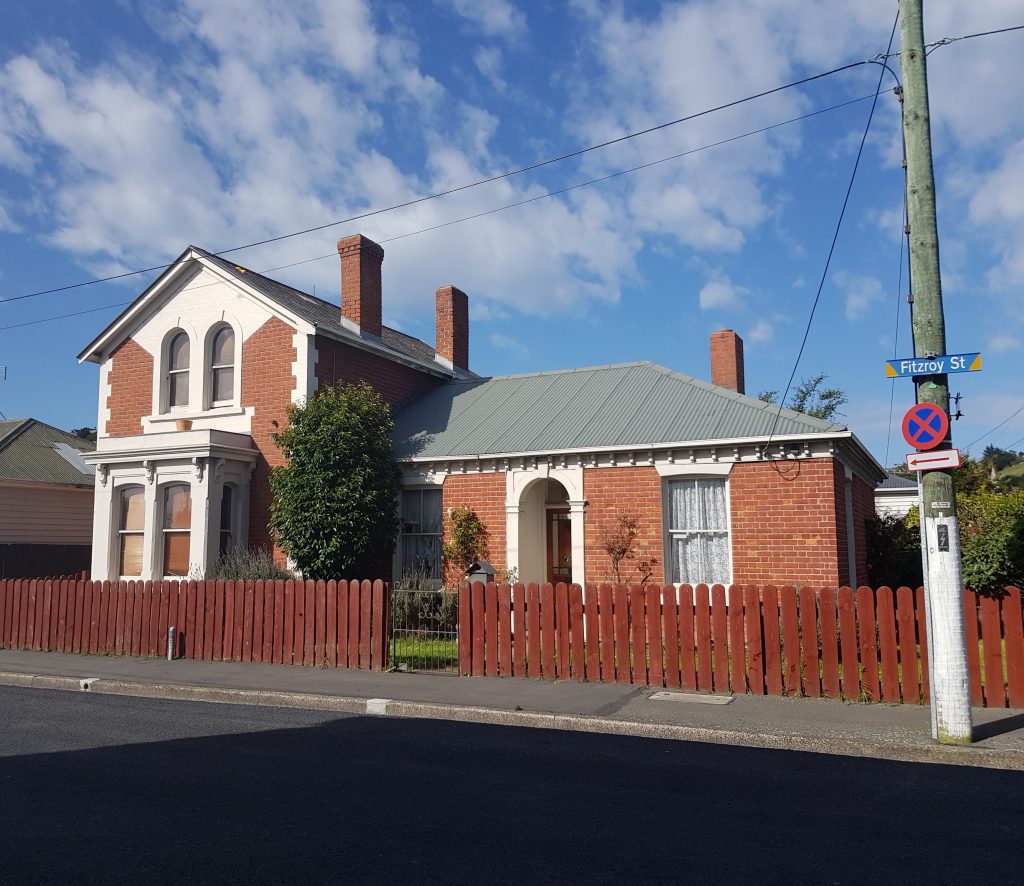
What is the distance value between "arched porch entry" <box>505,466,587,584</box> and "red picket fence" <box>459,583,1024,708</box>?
378cm

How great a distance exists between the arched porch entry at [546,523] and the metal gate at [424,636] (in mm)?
1721

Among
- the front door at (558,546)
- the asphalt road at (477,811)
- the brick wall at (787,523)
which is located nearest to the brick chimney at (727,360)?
the front door at (558,546)

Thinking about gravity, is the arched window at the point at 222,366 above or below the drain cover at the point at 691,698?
above

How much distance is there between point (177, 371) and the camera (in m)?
18.7

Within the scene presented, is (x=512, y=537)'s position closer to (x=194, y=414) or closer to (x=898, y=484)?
(x=194, y=414)

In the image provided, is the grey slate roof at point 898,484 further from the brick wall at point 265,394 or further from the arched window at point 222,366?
the arched window at point 222,366

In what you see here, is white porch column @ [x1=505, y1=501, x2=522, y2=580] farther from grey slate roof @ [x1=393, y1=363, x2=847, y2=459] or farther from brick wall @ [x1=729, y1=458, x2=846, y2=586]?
brick wall @ [x1=729, y1=458, x2=846, y2=586]

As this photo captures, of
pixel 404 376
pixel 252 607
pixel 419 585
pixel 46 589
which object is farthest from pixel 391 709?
pixel 404 376

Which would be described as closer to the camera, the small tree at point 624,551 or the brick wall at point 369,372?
the small tree at point 624,551

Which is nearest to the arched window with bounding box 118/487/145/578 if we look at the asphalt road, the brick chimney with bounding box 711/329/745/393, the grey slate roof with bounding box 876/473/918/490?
the asphalt road

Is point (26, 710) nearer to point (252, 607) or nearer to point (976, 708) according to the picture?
point (252, 607)

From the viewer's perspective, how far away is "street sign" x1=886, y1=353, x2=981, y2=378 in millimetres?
7457

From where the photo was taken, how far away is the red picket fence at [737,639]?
8945 mm

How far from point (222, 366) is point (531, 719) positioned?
12.2 metres
